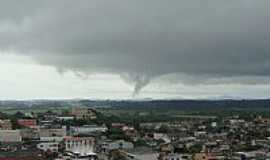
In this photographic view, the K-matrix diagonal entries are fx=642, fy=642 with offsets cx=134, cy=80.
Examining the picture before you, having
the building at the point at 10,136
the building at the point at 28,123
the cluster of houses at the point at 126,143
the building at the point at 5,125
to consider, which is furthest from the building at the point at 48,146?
the building at the point at 28,123

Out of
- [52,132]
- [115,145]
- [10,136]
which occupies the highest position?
[52,132]

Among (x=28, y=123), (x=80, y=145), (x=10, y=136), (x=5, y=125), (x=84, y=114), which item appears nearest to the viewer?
(x=80, y=145)

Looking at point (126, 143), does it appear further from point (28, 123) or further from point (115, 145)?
point (28, 123)

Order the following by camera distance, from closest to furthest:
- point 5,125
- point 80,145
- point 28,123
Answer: point 80,145 < point 5,125 < point 28,123

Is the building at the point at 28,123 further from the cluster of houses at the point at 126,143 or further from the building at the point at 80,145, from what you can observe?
the building at the point at 80,145

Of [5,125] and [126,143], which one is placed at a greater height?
[5,125]

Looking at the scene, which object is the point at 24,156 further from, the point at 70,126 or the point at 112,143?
the point at 70,126

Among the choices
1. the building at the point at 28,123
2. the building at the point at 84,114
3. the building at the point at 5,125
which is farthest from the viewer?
the building at the point at 84,114

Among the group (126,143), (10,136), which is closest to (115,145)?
(126,143)

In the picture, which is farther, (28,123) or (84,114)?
(84,114)
